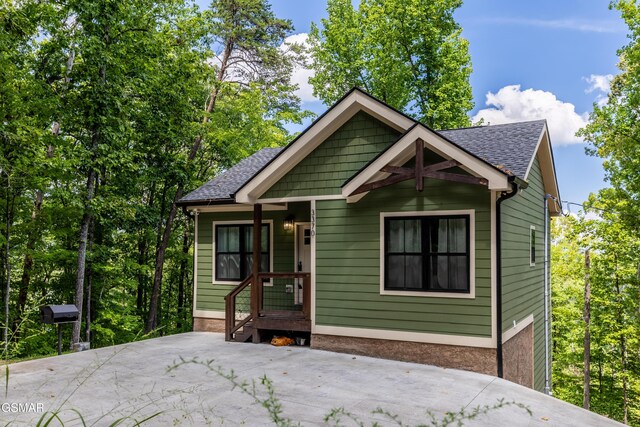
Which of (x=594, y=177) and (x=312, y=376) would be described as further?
(x=594, y=177)

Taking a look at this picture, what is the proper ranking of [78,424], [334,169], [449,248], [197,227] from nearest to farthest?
[78,424], [449,248], [334,169], [197,227]

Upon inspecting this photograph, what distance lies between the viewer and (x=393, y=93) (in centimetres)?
1939

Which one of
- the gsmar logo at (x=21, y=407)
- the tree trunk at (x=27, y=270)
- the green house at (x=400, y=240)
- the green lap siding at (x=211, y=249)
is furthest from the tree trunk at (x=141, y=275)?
the gsmar logo at (x=21, y=407)

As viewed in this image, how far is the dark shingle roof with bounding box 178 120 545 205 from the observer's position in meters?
7.41

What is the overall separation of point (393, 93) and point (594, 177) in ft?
31.3

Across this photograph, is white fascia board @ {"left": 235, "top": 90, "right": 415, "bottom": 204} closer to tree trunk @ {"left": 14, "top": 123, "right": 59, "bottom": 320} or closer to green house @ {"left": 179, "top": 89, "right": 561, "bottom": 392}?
green house @ {"left": 179, "top": 89, "right": 561, "bottom": 392}

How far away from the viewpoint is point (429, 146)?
6863mm

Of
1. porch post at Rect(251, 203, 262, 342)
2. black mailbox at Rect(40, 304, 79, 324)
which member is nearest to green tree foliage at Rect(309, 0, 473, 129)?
porch post at Rect(251, 203, 262, 342)

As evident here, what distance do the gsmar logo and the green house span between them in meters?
4.21

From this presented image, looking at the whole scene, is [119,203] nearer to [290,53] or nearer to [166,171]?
[166,171]

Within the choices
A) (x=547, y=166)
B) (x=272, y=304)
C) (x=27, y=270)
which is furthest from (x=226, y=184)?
(x=547, y=166)

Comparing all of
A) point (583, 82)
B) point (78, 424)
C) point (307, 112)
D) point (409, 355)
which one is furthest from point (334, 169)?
point (583, 82)

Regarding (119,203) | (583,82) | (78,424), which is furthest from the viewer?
(583,82)

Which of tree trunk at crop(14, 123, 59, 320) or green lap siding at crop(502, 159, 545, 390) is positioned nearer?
green lap siding at crop(502, 159, 545, 390)
